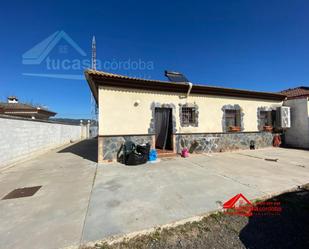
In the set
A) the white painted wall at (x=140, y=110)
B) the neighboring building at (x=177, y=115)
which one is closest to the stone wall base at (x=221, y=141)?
the neighboring building at (x=177, y=115)

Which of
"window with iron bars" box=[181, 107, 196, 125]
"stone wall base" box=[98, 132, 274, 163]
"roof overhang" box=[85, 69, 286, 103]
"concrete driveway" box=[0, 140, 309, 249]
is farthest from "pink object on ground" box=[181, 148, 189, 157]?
"roof overhang" box=[85, 69, 286, 103]

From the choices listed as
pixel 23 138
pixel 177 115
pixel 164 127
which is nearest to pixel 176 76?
pixel 177 115

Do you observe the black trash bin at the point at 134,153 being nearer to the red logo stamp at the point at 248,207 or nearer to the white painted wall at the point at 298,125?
the red logo stamp at the point at 248,207

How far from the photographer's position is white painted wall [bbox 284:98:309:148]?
1002 cm

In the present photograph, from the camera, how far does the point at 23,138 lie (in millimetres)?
7688

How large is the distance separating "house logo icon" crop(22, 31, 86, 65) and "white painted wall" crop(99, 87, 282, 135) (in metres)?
6.77

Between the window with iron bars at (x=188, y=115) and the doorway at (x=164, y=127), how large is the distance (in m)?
0.75

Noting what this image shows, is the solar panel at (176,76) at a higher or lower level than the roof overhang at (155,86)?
higher

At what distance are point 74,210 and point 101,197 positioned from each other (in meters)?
0.63

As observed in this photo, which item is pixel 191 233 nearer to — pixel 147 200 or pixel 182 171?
pixel 147 200

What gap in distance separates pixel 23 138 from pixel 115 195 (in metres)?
6.84

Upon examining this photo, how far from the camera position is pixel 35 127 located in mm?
9102

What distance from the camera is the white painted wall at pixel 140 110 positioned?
22.6 feet

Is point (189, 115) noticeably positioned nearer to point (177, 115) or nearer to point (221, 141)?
point (177, 115)
